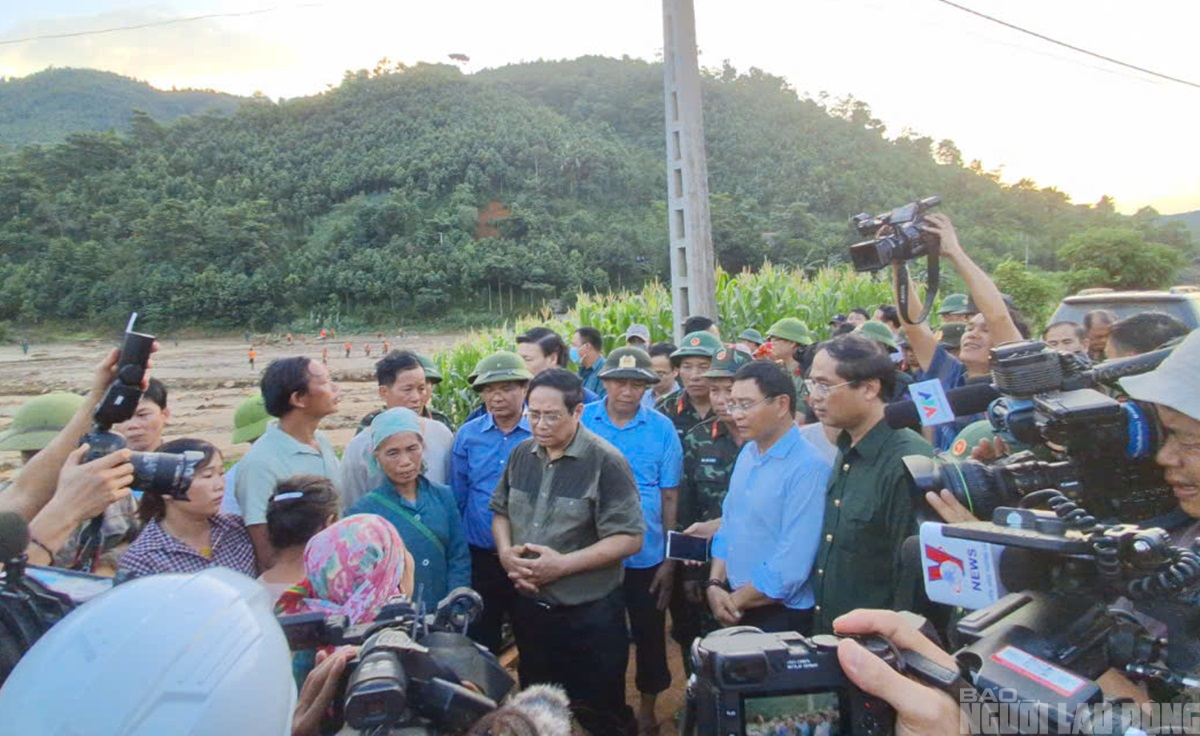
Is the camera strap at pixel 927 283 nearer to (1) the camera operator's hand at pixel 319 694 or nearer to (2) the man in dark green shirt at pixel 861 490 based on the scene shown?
(2) the man in dark green shirt at pixel 861 490

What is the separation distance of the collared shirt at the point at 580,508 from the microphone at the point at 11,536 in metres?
1.95

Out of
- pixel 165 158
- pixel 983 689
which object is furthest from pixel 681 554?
pixel 165 158

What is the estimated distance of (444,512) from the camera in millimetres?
3283

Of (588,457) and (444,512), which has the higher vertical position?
(588,457)

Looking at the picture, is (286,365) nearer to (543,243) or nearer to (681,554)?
(681,554)

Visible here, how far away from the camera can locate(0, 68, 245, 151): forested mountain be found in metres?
90.2

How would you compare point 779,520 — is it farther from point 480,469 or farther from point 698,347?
point 698,347

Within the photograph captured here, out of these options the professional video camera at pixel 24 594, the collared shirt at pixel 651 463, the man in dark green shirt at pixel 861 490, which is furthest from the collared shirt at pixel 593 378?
the professional video camera at pixel 24 594

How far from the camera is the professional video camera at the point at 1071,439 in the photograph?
5.35 ft

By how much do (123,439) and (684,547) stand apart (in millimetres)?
2258

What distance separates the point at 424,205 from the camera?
58.8 metres

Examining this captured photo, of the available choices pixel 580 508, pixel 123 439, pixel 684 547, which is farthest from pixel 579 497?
pixel 123 439

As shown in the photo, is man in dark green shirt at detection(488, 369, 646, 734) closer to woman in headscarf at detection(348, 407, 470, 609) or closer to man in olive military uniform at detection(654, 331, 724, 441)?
woman in headscarf at detection(348, 407, 470, 609)

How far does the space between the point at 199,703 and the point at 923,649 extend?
A: 4.08 feet
